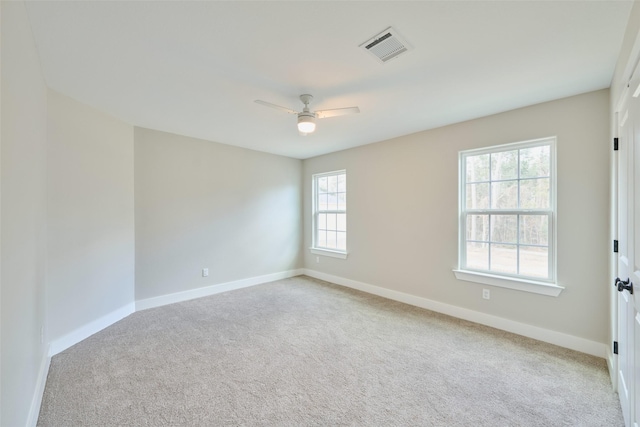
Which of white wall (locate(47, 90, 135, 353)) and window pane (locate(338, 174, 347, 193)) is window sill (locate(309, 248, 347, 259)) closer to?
window pane (locate(338, 174, 347, 193))

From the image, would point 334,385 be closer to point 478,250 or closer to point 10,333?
point 10,333

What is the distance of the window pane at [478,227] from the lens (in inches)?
128

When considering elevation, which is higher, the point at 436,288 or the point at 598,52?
the point at 598,52

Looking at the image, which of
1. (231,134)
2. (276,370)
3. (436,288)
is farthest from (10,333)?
(436,288)

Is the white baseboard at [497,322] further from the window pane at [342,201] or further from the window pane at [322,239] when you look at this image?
the window pane at [342,201]

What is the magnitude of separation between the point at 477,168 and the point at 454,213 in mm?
602

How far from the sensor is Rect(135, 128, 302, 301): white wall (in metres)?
3.75

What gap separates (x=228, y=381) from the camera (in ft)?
7.06

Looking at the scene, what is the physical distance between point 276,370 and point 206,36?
2.53m

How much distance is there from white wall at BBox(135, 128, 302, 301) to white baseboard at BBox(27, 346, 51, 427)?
138 cm

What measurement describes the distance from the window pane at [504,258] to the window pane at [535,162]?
81 centimetres

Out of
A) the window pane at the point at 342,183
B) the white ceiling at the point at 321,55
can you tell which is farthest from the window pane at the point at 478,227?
the window pane at the point at 342,183

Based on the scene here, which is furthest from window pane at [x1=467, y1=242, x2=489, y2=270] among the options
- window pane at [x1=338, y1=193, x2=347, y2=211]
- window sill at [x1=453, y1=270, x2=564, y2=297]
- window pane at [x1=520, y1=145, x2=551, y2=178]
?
window pane at [x1=338, y1=193, x2=347, y2=211]

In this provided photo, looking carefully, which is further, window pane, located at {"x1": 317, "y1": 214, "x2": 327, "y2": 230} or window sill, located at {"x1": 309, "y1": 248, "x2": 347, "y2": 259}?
window pane, located at {"x1": 317, "y1": 214, "x2": 327, "y2": 230}
